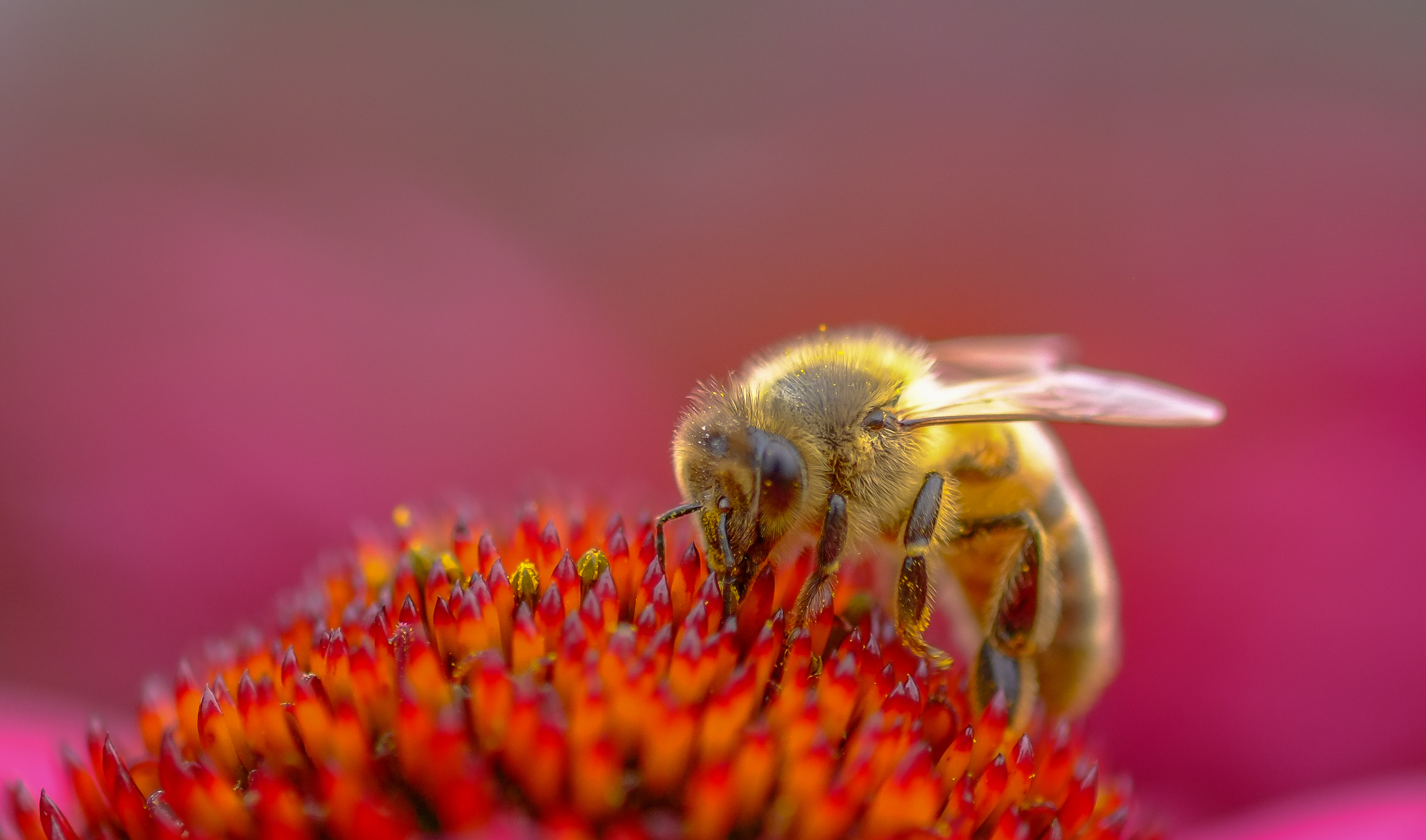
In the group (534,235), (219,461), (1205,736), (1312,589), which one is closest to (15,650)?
(219,461)

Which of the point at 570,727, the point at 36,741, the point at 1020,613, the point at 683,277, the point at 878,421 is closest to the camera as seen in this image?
the point at 570,727

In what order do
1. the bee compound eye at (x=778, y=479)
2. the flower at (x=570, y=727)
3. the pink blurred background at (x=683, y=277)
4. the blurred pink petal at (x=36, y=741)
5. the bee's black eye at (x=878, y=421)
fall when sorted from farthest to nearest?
the pink blurred background at (x=683, y=277) → the blurred pink petal at (x=36, y=741) → the bee's black eye at (x=878, y=421) → the bee compound eye at (x=778, y=479) → the flower at (x=570, y=727)

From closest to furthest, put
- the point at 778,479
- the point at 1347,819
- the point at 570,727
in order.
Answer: the point at 570,727
the point at 778,479
the point at 1347,819

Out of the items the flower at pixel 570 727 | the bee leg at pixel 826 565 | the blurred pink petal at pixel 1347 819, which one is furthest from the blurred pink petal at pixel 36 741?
the blurred pink petal at pixel 1347 819

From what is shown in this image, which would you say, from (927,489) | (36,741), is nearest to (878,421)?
(927,489)

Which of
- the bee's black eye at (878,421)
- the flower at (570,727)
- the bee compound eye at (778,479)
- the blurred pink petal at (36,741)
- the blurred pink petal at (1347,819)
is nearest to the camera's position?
the flower at (570,727)

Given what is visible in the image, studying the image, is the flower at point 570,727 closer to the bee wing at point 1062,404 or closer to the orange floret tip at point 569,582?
the orange floret tip at point 569,582

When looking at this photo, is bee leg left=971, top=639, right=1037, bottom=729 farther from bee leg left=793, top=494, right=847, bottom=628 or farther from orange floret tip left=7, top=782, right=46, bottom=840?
orange floret tip left=7, top=782, right=46, bottom=840

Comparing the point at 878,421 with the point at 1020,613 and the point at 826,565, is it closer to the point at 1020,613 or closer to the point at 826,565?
the point at 826,565

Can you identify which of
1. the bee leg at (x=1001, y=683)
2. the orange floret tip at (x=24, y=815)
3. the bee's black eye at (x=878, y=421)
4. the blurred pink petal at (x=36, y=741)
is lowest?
the blurred pink petal at (x=36, y=741)
